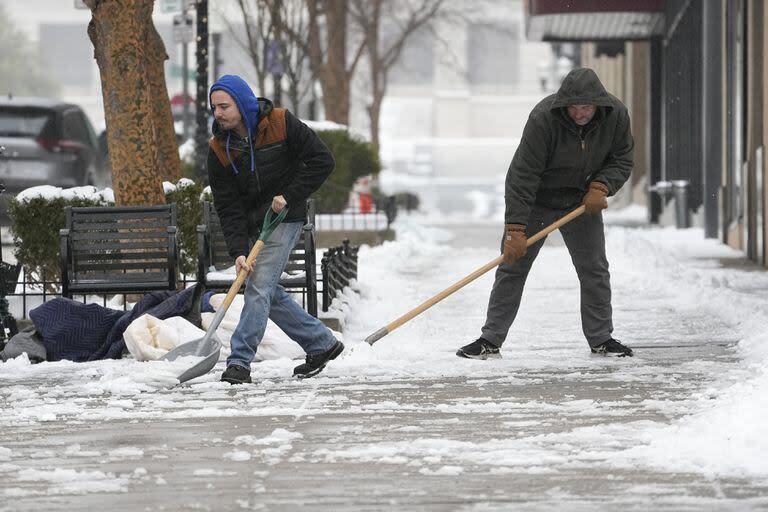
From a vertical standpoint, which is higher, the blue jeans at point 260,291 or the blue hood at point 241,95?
the blue hood at point 241,95

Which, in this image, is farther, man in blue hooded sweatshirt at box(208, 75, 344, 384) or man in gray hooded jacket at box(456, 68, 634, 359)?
man in gray hooded jacket at box(456, 68, 634, 359)

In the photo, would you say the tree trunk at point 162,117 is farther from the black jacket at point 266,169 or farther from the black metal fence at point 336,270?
the black jacket at point 266,169

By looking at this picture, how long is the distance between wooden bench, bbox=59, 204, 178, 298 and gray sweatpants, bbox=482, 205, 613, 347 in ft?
7.52

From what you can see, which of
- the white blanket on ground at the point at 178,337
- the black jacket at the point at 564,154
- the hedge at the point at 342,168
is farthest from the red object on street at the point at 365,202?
the black jacket at the point at 564,154

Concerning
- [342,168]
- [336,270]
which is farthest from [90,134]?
[336,270]

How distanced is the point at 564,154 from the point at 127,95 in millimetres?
4227

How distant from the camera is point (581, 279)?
397 inches

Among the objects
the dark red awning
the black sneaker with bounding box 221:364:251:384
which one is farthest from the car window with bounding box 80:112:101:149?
the black sneaker with bounding box 221:364:251:384

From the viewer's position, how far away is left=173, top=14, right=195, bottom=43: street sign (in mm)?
26984

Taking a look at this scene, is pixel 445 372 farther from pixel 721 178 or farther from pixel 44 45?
pixel 44 45

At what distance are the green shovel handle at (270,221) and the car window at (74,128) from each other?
14.0 metres

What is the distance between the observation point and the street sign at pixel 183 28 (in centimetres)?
2698

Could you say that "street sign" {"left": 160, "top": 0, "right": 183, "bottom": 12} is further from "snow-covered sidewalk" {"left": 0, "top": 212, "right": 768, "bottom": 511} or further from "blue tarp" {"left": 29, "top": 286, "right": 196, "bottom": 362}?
"blue tarp" {"left": 29, "top": 286, "right": 196, "bottom": 362}

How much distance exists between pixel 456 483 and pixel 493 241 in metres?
19.7
